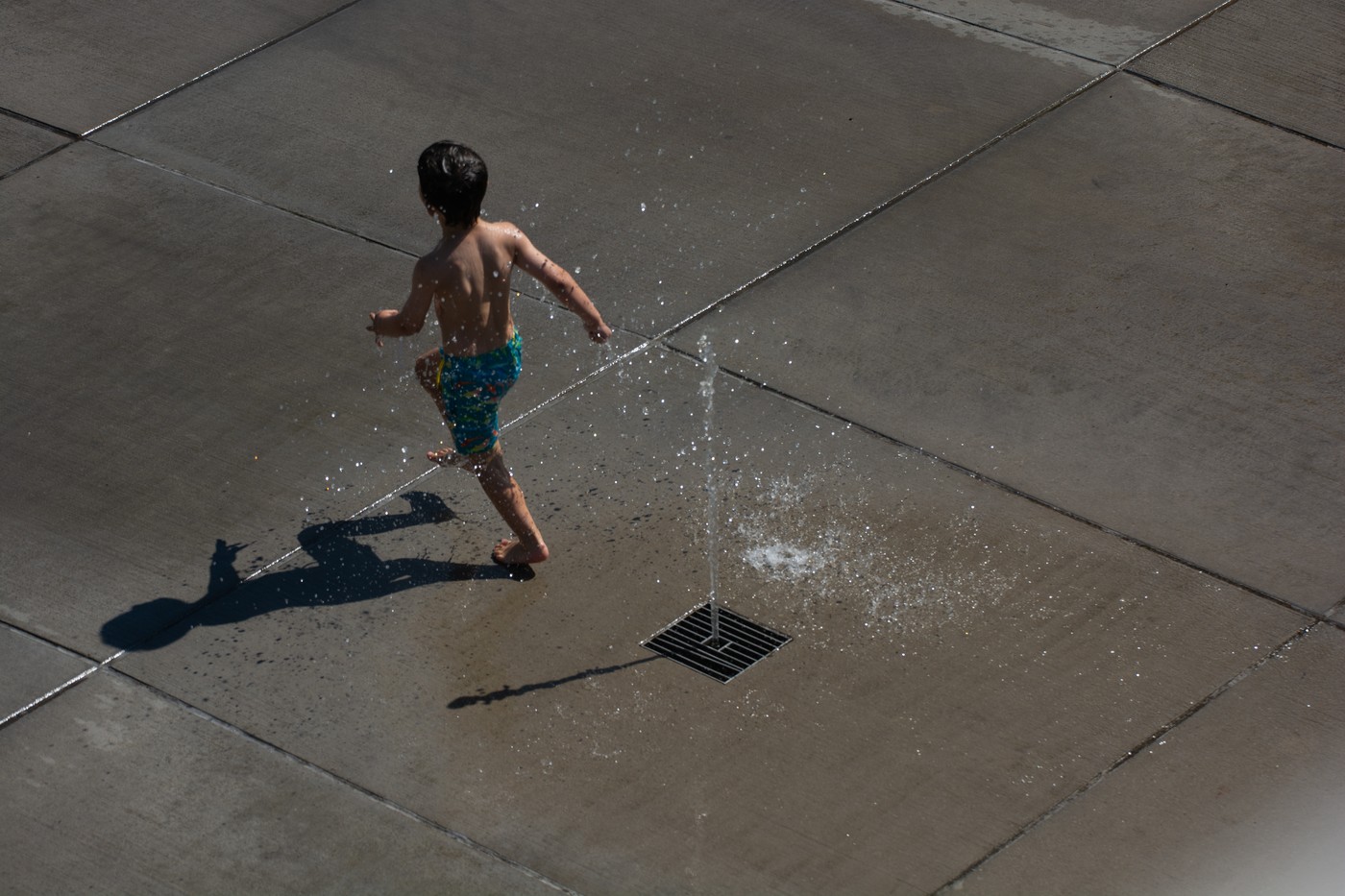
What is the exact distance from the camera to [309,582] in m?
5.63

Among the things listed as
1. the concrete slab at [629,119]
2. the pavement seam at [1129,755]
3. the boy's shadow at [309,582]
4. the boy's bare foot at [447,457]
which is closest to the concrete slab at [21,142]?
the concrete slab at [629,119]

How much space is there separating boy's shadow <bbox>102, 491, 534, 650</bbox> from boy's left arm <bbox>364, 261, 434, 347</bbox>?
854 mm

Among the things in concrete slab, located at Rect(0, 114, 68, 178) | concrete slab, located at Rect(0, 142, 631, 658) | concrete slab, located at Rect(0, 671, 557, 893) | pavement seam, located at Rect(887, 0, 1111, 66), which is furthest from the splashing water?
concrete slab, located at Rect(0, 114, 68, 178)

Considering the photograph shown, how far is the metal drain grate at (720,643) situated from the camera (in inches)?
208

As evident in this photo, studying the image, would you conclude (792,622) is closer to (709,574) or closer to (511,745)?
(709,574)

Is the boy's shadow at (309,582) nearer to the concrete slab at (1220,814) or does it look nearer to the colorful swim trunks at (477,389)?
the colorful swim trunks at (477,389)

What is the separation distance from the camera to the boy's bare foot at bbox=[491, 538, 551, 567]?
18.4 ft

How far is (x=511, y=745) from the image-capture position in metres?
5.04

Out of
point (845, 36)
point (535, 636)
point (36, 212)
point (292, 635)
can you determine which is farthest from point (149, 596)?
point (845, 36)

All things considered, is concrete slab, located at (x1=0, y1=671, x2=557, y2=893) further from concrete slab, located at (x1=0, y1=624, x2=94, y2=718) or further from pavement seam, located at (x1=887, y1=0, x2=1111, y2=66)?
pavement seam, located at (x1=887, y1=0, x2=1111, y2=66)

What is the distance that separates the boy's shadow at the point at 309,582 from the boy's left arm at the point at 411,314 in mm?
854

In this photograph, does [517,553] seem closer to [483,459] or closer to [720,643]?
[483,459]

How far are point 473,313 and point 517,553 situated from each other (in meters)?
0.81

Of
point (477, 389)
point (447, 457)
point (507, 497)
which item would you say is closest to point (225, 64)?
point (447, 457)
